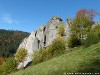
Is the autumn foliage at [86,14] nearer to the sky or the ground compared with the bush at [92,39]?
nearer to the sky

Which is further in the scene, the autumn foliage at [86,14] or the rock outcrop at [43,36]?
the rock outcrop at [43,36]

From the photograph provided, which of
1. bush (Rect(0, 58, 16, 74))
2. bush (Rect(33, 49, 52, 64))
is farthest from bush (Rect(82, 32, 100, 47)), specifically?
bush (Rect(0, 58, 16, 74))

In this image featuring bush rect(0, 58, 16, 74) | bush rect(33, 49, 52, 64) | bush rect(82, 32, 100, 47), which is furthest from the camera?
bush rect(0, 58, 16, 74)

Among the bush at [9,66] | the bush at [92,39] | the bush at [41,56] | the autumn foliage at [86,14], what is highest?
the autumn foliage at [86,14]

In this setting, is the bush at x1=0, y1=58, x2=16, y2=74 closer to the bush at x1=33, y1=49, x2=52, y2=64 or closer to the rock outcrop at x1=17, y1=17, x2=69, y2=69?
the bush at x1=33, y1=49, x2=52, y2=64

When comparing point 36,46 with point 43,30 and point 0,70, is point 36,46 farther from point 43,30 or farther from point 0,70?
point 0,70

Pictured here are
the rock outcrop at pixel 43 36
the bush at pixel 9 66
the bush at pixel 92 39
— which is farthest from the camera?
the rock outcrop at pixel 43 36

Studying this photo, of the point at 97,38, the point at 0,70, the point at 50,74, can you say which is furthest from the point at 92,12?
the point at 50,74

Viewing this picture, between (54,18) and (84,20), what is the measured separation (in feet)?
210

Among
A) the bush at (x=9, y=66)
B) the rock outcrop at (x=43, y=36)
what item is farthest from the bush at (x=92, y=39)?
the rock outcrop at (x=43, y=36)

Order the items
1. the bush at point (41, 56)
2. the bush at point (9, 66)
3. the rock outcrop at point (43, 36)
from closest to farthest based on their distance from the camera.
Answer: the bush at point (41, 56) < the bush at point (9, 66) < the rock outcrop at point (43, 36)

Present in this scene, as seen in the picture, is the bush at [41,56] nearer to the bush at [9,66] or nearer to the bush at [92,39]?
the bush at [9,66]

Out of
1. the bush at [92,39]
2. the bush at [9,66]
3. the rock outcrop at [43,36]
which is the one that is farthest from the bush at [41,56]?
the rock outcrop at [43,36]

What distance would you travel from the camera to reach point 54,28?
133750 mm
